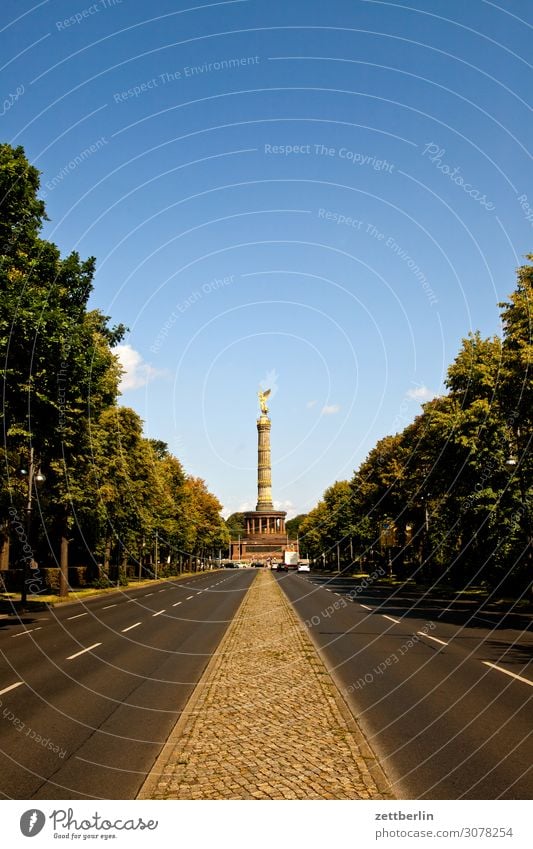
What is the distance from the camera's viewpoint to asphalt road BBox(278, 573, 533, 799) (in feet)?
25.5

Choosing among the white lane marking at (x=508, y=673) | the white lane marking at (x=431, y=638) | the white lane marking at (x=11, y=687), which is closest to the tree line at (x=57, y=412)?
the white lane marking at (x=11, y=687)

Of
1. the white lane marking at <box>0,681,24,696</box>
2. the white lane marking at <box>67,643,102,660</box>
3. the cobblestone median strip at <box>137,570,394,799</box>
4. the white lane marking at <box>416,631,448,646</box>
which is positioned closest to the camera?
the cobblestone median strip at <box>137,570,394,799</box>

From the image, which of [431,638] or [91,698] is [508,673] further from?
[91,698]

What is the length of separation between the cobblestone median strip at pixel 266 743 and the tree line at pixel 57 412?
41.8 ft

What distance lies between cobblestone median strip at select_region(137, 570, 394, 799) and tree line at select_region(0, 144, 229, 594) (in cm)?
1274

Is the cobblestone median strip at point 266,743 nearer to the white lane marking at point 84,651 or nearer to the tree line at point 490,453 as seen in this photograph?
the white lane marking at point 84,651

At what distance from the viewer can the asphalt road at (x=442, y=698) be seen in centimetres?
777

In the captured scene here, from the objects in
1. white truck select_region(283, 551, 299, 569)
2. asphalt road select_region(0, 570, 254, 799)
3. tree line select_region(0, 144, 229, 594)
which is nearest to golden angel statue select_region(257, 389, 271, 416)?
white truck select_region(283, 551, 299, 569)

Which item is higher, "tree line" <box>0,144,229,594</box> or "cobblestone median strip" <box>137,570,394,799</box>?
"tree line" <box>0,144,229,594</box>

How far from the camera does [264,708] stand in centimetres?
1134

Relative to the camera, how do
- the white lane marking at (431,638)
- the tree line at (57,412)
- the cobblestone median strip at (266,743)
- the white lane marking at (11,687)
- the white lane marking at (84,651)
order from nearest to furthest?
the cobblestone median strip at (266,743) → the white lane marking at (11,687) → the white lane marking at (84,651) → the white lane marking at (431,638) → the tree line at (57,412)

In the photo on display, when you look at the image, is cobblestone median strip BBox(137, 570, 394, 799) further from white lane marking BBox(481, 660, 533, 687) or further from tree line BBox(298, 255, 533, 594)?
tree line BBox(298, 255, 533, 594)

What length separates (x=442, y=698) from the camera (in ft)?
40.7
